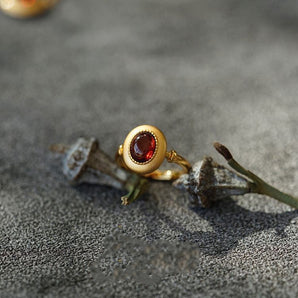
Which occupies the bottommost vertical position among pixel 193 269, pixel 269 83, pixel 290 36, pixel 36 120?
pixel 193 269

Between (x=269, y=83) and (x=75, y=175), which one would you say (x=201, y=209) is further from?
(x=269, y=83)

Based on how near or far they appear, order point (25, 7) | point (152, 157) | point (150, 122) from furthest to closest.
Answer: point (25, 7) < point (150, 122) < point (152, 157)

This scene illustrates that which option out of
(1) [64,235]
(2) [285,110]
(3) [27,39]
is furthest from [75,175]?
(3) [27,39]

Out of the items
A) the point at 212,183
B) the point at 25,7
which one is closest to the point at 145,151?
the point at 212,183

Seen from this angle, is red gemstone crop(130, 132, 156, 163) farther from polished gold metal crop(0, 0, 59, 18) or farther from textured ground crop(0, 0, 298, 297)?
polished gold metal crop(0, 0, 59, 18)

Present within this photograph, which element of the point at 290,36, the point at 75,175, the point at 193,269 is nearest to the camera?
the point at 193,269

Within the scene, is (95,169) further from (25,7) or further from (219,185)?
(25,7)

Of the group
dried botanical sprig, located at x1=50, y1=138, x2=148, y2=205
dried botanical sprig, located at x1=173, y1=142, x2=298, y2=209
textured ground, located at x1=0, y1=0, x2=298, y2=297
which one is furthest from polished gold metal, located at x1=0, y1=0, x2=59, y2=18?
dried botanical sprig, located at x1=173, y1=142, x2=298, y2=209
